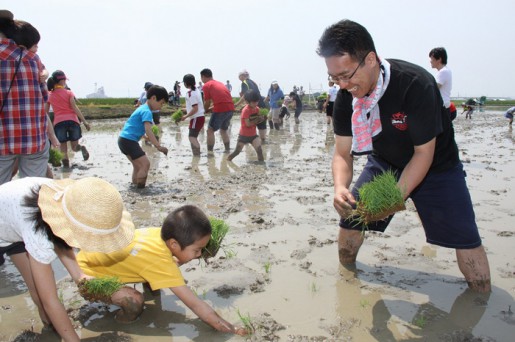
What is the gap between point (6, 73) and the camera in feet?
11.6

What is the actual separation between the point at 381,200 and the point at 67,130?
666 centimetres

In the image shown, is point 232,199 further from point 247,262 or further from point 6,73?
point 6,73

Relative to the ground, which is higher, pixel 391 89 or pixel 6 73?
pixel 6 73

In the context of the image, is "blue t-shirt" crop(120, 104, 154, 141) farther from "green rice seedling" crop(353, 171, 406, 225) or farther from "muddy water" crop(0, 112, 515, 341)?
"green rice seedling" crop(353, 171, 406, 225)

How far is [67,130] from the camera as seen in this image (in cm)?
789

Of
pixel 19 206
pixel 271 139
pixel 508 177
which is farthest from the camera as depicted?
pixel 271 139

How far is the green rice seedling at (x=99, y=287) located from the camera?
2.56 m

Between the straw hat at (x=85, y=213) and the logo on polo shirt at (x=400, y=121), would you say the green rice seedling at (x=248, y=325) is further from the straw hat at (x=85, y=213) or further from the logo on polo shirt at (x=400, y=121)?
the logo on polo shirt at (x=400, y=121)

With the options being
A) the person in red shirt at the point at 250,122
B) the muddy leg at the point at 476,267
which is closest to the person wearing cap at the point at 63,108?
the person in red shirt at the point at 250,122

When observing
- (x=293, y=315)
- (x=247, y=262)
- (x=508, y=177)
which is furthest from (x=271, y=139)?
(x=293, y=315)

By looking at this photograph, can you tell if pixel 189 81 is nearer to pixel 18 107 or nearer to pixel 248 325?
pixel 18 107

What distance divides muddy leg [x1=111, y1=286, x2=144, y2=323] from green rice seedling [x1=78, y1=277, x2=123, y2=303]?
0.26 feet

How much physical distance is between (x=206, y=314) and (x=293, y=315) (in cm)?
62

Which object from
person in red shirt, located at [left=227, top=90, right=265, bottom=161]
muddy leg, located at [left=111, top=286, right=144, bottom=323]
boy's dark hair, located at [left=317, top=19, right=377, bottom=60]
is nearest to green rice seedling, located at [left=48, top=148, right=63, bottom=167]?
person in red shirt, located at [left=227, top=90, right=265, bottom=161]
